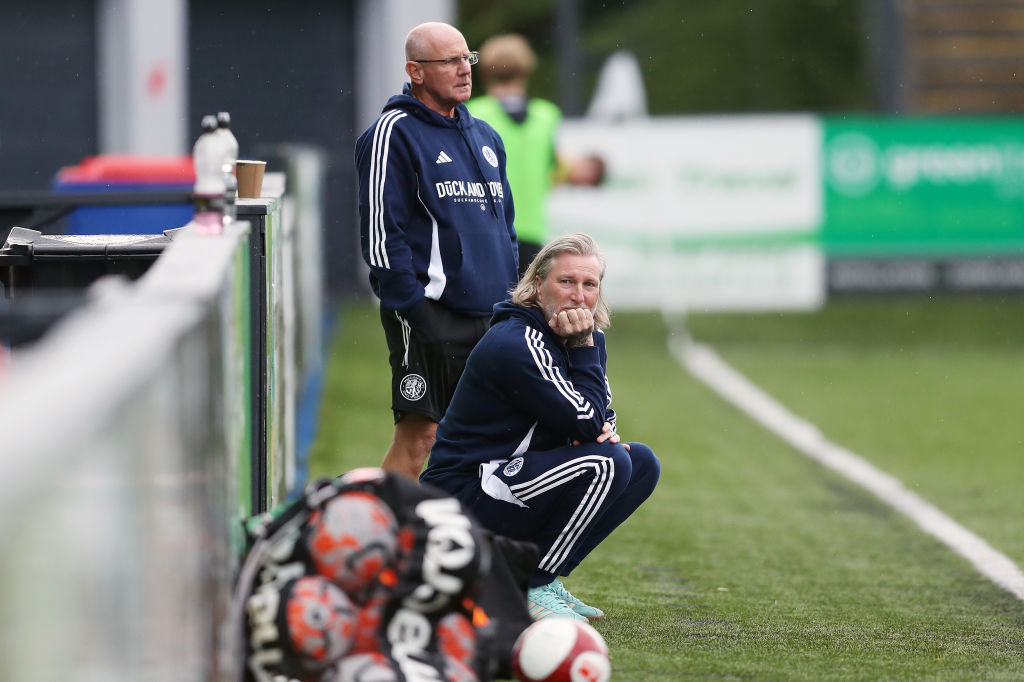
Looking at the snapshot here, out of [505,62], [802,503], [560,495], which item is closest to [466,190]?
[560,495]

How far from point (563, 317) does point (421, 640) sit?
4.42 feet

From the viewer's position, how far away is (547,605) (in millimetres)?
4625

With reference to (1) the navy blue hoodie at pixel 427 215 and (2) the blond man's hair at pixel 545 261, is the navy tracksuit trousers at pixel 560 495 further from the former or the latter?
(1) the navy blue hoodie at pixel 427 215

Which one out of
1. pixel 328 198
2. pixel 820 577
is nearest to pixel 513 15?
pixel 328 198

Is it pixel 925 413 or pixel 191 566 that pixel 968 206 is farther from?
pixel 191 566

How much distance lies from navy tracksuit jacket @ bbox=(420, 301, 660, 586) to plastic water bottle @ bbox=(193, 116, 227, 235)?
103cm

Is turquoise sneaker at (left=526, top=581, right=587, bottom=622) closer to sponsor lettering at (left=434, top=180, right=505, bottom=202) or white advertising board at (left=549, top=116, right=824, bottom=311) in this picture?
sponsor lettering at (left=434, top=180, right=505, bottom=202)

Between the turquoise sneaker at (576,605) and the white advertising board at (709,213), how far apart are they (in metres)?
9.52

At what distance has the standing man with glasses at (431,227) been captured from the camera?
5.45m

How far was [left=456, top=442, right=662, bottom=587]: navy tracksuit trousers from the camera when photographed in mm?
4570

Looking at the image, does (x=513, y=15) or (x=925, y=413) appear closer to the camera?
(x=925, y=413)

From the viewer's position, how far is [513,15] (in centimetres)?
3152

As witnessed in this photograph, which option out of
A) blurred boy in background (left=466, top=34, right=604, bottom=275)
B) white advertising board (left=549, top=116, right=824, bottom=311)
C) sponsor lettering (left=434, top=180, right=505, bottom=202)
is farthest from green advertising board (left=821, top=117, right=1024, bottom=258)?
sponsor lettering (left=434, top=180, right=505, bottom=202)

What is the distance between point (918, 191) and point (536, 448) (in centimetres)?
1061
